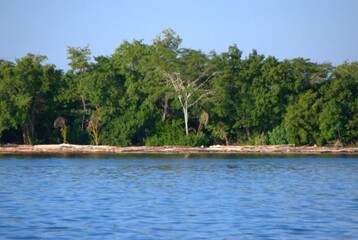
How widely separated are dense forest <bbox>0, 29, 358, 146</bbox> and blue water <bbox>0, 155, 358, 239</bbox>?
13.8 m

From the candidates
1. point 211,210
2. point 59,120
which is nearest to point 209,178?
point 211,210

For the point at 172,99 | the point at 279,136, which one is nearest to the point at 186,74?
the point at 172,99

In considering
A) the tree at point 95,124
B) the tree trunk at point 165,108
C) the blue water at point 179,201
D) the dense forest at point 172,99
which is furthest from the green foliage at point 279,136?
the blue water at point 179,201

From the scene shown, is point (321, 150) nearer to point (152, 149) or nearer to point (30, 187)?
point (152, 149)

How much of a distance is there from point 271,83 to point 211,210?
36.4 m

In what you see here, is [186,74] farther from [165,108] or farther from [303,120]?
[303,120]

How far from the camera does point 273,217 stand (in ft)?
64.9

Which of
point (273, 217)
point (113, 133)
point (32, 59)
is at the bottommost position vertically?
point (273, 217)

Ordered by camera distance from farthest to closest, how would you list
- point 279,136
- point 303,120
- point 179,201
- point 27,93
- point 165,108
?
1. point 165,108
2. point 27,93
3. point 279,136
4. point 303,120
5. point 179,201

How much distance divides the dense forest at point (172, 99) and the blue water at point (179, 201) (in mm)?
13805

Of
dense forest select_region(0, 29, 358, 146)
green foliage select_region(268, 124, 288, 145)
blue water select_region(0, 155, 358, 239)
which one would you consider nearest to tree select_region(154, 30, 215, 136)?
dense forest select_region(0, 29, 358, 146)

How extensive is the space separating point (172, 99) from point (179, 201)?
3656cm

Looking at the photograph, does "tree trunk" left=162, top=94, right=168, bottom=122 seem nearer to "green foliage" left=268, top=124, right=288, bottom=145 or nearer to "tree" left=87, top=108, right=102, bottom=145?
"tree" left=87, top=108, right=102, bottom=145

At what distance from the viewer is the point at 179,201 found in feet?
77.7
